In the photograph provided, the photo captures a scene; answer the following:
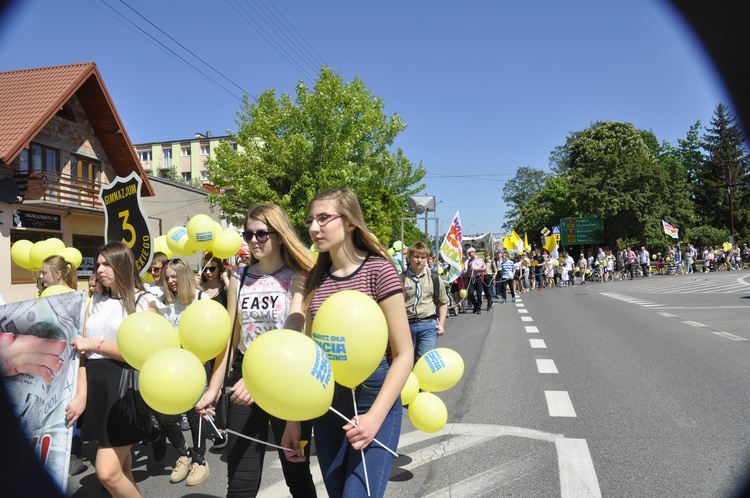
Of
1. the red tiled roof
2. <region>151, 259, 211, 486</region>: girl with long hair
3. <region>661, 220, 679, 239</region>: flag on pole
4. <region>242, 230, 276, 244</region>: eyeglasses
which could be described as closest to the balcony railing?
the red tiled roof

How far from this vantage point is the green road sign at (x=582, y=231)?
46.8m

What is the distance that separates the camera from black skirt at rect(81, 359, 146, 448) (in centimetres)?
316

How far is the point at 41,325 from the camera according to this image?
315 cm

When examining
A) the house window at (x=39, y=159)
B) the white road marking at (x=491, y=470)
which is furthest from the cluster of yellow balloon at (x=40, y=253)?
the house window at (x=39, y=159)

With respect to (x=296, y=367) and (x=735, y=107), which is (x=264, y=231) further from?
(x=735, y=107)

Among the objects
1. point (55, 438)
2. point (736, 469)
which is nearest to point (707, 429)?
point (736, 469)

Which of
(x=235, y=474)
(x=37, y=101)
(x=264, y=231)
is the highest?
(x=37, y=101)

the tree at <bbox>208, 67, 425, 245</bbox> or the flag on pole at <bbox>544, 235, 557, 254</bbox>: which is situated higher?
the tree at <bbox>208, 67, 425, 245</bbox>

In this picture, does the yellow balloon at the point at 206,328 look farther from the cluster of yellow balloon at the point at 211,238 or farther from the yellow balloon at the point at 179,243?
the yellow balloon at the point at 179,243

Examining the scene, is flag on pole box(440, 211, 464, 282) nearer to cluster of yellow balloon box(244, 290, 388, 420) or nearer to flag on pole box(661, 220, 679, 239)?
cluster of yellow balloon box(244, 290, 388, 420)

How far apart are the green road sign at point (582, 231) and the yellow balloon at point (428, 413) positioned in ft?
152

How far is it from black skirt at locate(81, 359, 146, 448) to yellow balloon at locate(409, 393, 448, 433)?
1.60 m

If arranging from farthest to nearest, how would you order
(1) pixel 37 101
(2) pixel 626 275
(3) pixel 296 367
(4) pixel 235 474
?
1. (2) pixel 626 275
2. (1) pixel 37 101
3. (4) pixel 235 474
4. (3) pixel 296 367

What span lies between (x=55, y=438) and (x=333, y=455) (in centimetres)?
176
